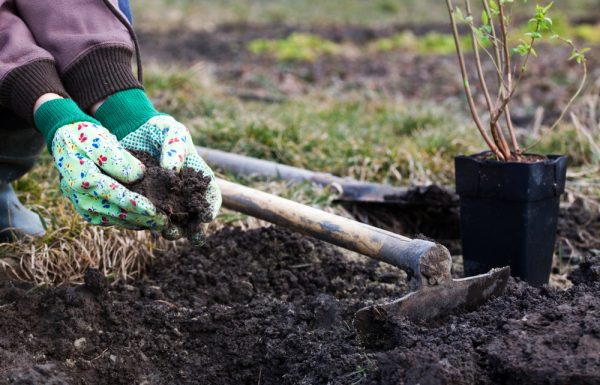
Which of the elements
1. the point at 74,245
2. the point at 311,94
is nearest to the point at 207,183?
the point at 74,245

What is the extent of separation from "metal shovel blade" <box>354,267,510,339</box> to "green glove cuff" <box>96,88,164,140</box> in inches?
33.5

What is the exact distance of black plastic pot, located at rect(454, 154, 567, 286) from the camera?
2.65 metres

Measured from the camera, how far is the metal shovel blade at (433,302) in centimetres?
213

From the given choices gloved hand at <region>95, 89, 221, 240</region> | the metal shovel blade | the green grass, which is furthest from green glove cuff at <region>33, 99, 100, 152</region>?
the green grass

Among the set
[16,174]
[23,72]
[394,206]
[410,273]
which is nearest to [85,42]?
[23,72]

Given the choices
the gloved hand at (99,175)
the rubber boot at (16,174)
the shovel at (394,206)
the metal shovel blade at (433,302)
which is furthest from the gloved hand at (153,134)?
the shovel at (394,206)

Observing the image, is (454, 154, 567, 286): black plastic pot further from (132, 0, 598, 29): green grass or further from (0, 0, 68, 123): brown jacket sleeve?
(132, 0, 598, 29): green grass

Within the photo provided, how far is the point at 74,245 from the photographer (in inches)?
117

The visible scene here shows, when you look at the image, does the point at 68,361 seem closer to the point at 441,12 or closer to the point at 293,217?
the point at 293,217

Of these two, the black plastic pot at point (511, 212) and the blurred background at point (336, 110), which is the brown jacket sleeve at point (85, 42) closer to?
the blurred background at point (336, 110)

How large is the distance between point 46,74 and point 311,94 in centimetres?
435

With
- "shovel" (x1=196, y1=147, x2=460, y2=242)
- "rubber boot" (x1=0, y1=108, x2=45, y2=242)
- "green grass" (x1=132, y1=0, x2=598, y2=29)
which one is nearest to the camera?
"rubber boot" (x1=0, y1=108, x2=45, y2=242)

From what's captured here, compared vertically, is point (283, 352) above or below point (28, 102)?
below

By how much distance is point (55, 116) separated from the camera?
7.40 feet
